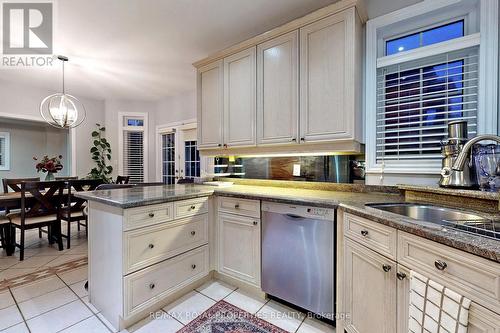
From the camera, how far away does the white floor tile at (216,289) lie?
1.96 m

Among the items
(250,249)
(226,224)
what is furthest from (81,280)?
(250,249)

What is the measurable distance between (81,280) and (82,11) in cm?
261

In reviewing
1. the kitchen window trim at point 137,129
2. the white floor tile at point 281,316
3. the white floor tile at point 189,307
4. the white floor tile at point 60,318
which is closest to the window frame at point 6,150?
the kitchen window trim at point 137,129

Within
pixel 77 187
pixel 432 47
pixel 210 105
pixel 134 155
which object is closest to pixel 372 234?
pixel 432 47

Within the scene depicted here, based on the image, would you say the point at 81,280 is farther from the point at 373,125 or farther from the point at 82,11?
the point at 373,125

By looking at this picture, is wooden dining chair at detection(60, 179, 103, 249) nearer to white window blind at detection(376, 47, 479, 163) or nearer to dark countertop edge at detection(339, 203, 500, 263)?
dark countertop edge at detection(339, 203, 500, 263)

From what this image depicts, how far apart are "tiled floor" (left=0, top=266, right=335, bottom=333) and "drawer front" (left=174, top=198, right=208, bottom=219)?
2.33 feet

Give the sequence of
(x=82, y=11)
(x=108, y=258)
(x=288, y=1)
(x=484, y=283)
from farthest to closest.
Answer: (x=82, y=11) < (x=288, y=1) < (x=108, y=258) < (x=484, y=283)

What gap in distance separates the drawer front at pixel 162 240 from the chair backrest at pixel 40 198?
6.79ft

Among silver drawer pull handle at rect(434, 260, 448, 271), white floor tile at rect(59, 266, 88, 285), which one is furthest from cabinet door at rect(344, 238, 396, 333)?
white floor tile at rect(59, 266, 88, 285)

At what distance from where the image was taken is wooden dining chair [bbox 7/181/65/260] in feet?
8.73

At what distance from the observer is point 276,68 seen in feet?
6.98

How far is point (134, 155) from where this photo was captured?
5250 mm

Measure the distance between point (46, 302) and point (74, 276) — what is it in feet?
1.46
